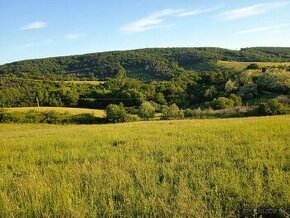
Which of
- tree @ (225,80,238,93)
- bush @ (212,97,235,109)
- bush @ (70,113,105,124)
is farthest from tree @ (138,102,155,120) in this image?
tree @ (225,80,238,93)

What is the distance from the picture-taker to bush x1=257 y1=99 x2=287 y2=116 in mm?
53125

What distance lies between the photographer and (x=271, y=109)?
53750mm

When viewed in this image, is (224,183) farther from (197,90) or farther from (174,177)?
(197,90)

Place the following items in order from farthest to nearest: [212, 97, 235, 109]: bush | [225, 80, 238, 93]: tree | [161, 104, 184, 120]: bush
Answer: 1. [225, 80, 238, 93]: tree
2. [212, 97, 235, 109]: bush
3. [161, 104, 184, 120]: bush

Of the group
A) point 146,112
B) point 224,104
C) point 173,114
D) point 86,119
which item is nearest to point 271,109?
point 224,104

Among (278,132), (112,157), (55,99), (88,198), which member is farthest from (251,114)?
(55,99)

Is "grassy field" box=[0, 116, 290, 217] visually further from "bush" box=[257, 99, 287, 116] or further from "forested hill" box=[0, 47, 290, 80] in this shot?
"forested hill" box=[0, 47, 290, 80]

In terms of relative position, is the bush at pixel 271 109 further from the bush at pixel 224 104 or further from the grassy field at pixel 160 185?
the grassy field at pixel 160 185

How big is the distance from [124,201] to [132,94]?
9594 centimetres

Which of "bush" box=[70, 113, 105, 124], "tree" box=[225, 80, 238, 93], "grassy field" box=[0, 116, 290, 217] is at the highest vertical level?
"grassy field" box=[0, 116, 290, 217]

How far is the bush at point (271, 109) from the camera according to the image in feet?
174

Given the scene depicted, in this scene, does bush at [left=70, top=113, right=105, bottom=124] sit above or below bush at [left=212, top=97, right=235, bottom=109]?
below

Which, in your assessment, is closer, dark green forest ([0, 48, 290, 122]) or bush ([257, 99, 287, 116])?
bush ([257, 99, 287, 116])

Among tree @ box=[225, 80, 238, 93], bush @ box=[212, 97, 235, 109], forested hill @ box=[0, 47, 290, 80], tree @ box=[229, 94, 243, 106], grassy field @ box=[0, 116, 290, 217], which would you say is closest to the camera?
grassy field @ box=[0, 116, 290, 217]
